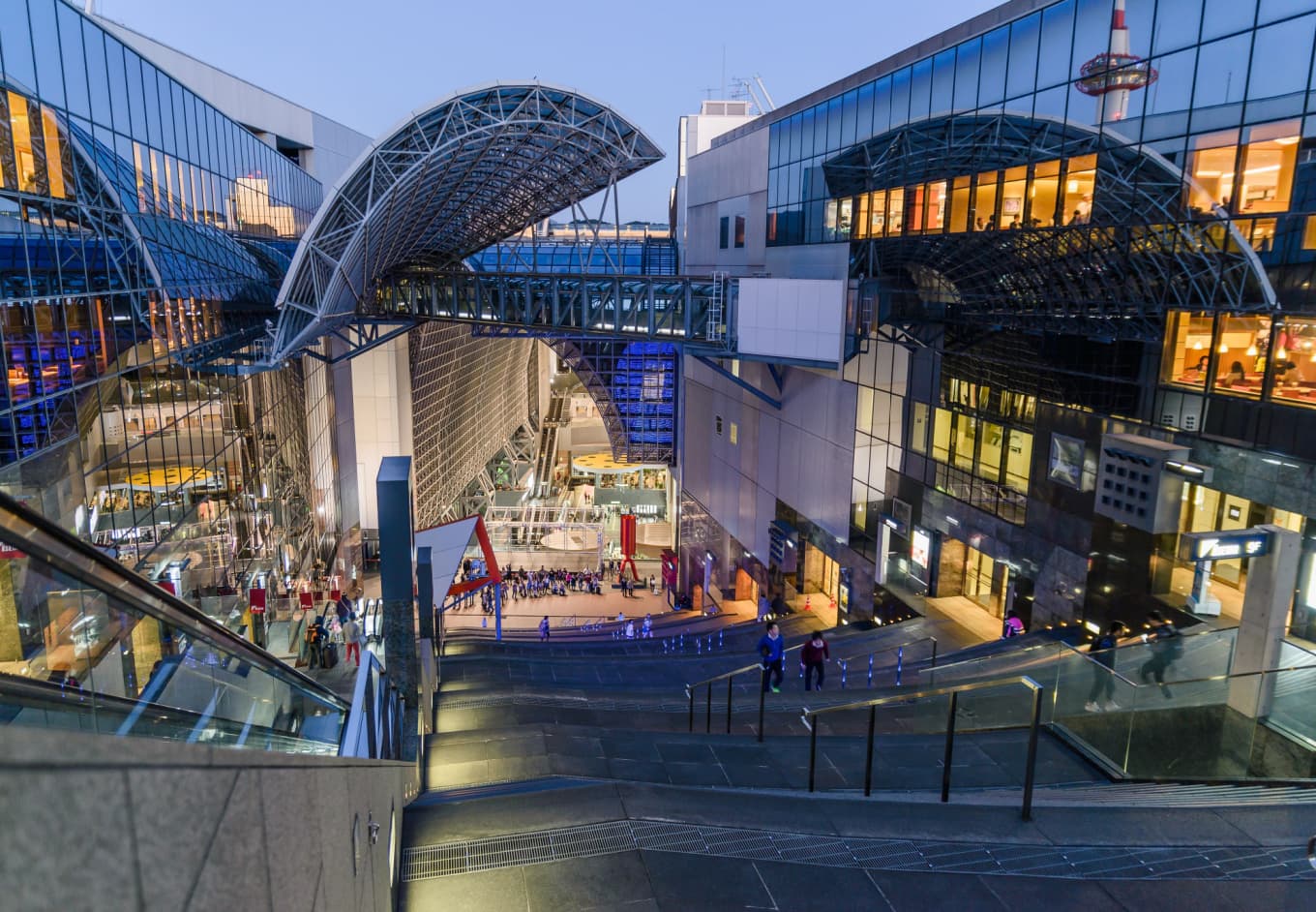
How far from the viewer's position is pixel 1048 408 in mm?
17547

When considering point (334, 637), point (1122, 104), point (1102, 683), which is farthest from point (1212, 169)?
point (334, 637)

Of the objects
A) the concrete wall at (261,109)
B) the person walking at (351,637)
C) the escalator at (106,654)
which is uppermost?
the concrete wall at (261,109)

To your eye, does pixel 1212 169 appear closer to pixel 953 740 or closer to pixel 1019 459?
pixel 1019 459

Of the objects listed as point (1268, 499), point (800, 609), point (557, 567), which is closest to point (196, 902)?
point (1268, 499)

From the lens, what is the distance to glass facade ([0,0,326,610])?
36.0 feet

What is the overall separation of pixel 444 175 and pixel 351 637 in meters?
13.7

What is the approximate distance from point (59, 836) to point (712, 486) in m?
A: 35.6

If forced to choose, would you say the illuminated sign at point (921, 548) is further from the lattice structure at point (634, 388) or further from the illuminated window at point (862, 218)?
the lattice structure at point (634, 388)

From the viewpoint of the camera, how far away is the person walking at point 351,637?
67.4 feet

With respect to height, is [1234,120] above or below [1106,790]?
above

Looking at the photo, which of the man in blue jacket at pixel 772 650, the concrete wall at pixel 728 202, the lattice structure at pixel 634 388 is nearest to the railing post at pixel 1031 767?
the man in blue jacket at pixel 772 650

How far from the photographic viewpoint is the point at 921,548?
2212cm

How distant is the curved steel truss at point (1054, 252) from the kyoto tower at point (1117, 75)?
0.48m

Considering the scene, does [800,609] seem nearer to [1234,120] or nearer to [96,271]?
[1234,120]
